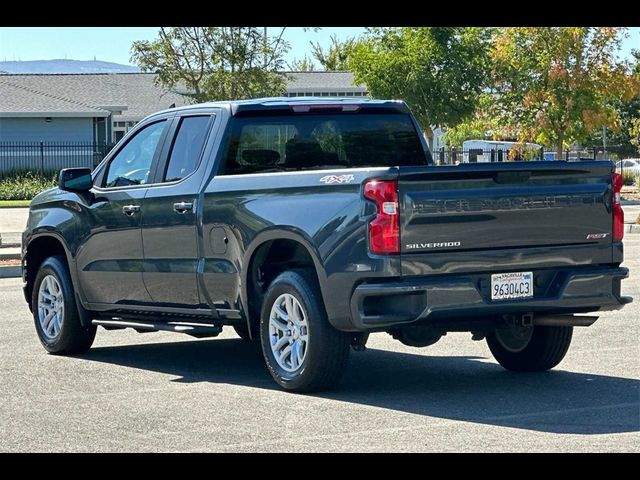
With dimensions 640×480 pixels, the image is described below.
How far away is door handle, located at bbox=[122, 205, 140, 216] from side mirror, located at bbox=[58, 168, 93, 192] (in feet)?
2.12

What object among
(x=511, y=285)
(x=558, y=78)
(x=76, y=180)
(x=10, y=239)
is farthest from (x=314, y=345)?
(x=558, y=78)

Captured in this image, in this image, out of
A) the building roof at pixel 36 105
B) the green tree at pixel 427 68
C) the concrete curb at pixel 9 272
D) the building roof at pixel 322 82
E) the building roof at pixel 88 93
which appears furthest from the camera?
the building roof at pixel 322 82

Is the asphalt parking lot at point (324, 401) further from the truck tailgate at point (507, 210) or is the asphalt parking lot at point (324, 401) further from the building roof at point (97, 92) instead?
the building roof at point (97, 92)

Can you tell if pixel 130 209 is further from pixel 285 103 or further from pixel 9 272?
pixel 9 272

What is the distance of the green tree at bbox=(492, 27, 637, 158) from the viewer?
50.6 metres

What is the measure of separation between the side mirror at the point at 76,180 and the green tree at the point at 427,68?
4081 cm

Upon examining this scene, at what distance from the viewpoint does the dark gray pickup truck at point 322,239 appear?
9234 millimetres

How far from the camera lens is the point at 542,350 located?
418 inches

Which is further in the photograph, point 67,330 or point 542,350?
point 67,330

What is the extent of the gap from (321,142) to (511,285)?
2283 mm

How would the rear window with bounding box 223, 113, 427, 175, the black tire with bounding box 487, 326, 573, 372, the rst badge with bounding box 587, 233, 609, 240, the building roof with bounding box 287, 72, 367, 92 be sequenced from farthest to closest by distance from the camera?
the building roof with bounding box 287, 72, 367, 92
the rear window with bounding box 223, 113, 427, 175
the black tire with bounding box 487, 326, 573, 372
the rst badge with bounding box 587, 233, 609, 240

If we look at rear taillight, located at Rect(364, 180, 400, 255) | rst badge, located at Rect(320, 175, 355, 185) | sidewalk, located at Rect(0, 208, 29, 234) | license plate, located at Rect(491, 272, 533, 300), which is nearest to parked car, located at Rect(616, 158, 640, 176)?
sidewalk, located at Rect(0, 208, 29, 234)

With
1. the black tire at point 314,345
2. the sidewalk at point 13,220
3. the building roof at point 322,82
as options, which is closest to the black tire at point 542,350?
the black tire at point 314,345

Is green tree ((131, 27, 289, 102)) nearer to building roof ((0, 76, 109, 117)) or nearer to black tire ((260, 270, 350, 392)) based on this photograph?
building roof ((0, 76, 109, 117))
